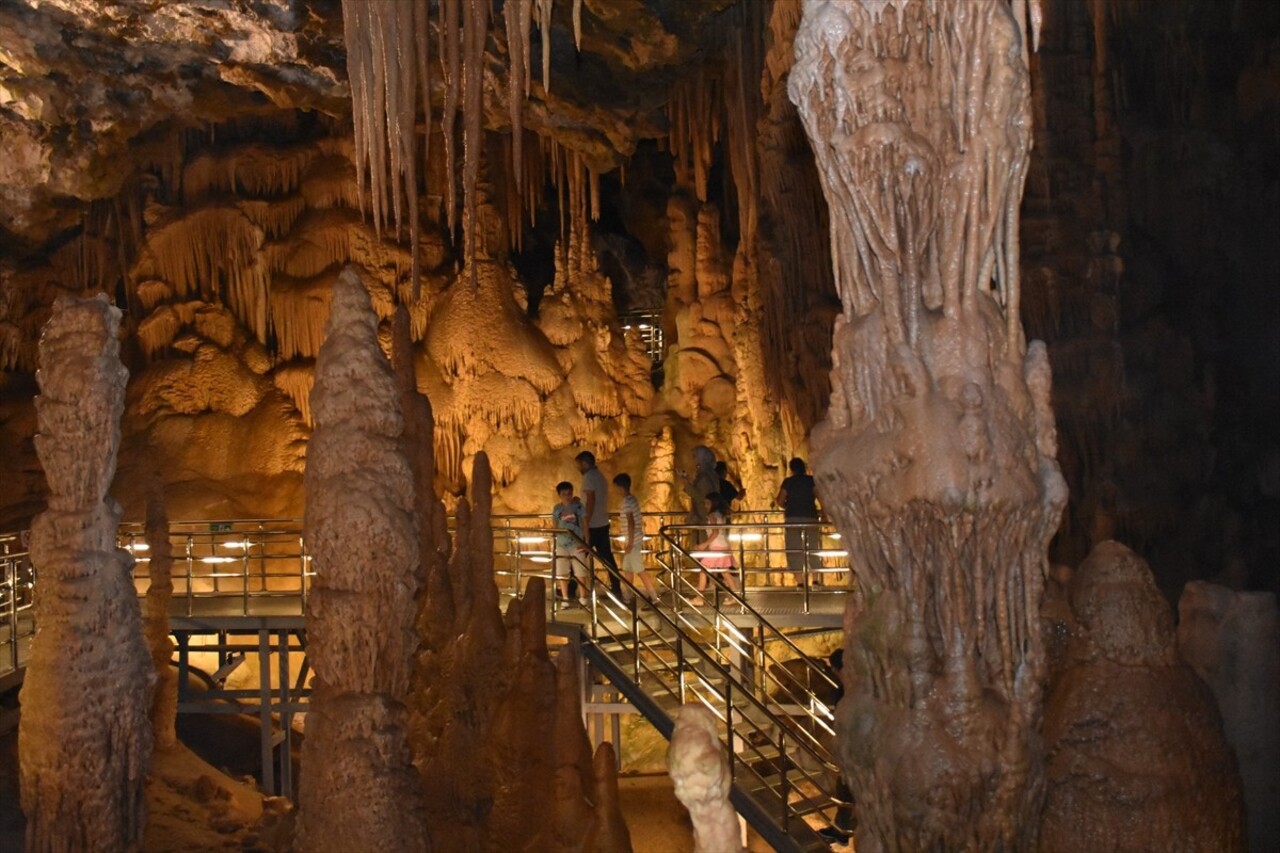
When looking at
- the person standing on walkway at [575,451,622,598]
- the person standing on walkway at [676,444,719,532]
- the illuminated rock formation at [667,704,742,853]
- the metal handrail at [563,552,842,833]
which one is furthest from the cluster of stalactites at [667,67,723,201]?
the illuminated rock formation at [667,704,742,853]

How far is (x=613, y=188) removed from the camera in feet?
62.1

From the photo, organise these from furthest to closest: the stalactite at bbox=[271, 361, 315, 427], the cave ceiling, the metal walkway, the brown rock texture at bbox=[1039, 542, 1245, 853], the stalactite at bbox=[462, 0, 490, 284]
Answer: the stalactite at bbox=[271, 361, 315, 427]
the cave ceiling
the metal walkway
the stalactite at bbox=[462, 0, 490, 284]
the brown rock texture at bbox=[1039, 542, 1245, 853]

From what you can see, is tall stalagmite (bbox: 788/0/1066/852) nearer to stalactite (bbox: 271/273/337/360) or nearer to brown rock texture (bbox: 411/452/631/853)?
brown rock texture (bbox: 411/452/631/853)

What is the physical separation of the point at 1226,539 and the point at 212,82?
1053 cm

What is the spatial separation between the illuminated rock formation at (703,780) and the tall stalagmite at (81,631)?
3.53 m

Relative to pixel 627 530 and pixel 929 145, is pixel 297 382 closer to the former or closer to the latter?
pixel 627 530

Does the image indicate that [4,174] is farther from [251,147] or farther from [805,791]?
[805,791]

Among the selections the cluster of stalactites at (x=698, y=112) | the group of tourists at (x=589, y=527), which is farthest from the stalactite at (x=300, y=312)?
Answer: the group of tourists at (x=589, y=527)

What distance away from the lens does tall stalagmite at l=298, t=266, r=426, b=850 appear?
5680 millimetres

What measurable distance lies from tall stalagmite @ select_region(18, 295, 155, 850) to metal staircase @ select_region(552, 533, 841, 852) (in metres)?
3.14

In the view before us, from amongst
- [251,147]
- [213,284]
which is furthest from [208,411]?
[251,147]

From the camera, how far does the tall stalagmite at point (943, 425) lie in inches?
147

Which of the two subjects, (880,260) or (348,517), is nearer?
(880,260)

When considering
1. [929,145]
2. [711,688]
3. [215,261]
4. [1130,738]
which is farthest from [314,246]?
[1130,738]
